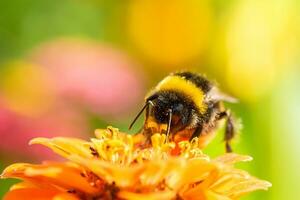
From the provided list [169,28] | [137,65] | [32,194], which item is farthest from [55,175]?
[169,28]

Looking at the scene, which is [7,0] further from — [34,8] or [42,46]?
[42,46]

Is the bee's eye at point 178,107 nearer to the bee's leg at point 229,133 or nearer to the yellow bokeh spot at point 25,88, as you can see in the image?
the bee's leg at point 229,133

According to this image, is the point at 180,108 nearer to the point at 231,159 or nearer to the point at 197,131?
the point at 197,131

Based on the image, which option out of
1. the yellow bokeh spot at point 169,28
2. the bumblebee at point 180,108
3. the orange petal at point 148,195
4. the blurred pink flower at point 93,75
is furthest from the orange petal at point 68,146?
the yellow bokeh spot at point 169,28

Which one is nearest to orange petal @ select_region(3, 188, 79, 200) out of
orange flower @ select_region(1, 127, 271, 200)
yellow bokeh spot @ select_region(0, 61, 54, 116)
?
orange flower @ select_region(1, 127, 271, 200)

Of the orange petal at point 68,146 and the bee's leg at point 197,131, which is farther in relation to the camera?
the bee's leg at point 197,131

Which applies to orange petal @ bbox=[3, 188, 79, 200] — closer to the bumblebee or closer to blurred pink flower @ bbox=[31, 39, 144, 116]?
the bumblebee

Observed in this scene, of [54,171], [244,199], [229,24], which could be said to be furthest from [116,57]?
[54,171]
